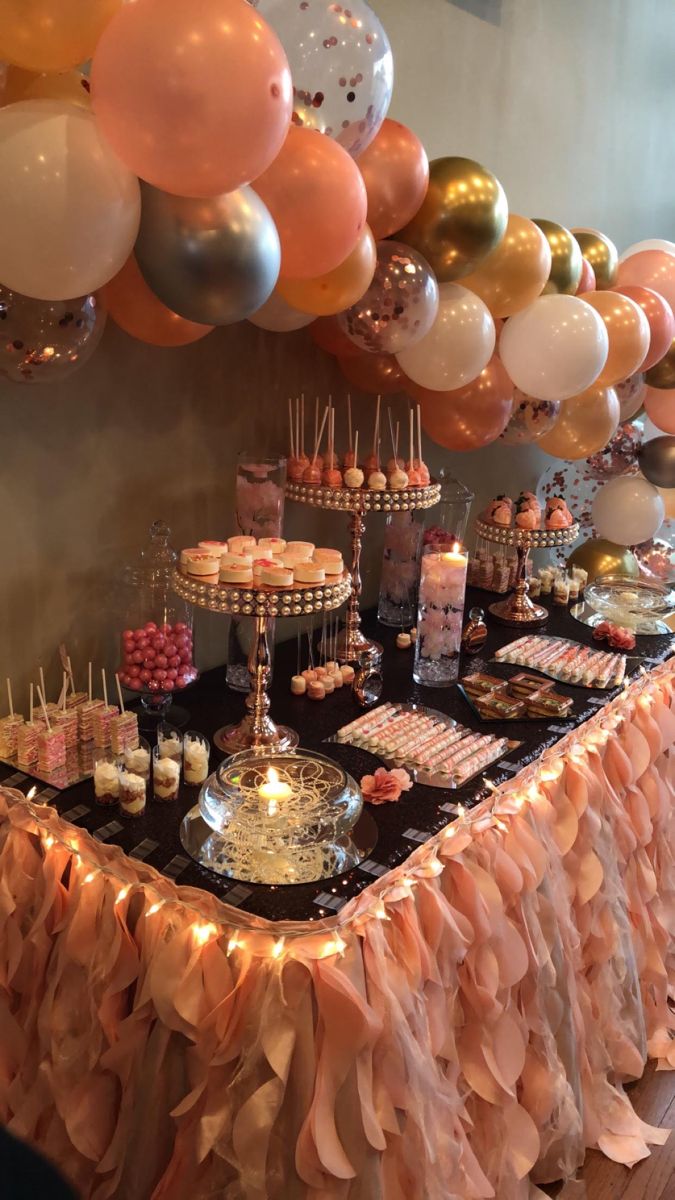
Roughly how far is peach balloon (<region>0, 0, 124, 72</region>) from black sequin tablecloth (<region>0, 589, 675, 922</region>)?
3.36 feet

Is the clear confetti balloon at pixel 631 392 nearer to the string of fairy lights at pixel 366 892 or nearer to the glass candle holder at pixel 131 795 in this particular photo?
the string of fairy lights at pixel 366 892

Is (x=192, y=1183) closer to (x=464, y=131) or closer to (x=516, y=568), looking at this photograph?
(x=516, y=568)

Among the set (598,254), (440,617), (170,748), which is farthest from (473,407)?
(170,748)

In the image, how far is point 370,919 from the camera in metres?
1.25

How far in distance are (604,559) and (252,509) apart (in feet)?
5.25

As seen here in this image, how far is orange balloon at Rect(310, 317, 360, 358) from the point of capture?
1923mm

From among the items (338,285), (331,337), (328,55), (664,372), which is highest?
(328,55)

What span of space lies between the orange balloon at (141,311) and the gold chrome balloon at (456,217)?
536mm

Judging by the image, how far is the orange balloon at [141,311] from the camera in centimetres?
141

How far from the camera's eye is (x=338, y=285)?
155cm

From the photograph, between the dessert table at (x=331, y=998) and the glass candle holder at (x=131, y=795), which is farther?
the glass candle holder at (x=131, y=795)

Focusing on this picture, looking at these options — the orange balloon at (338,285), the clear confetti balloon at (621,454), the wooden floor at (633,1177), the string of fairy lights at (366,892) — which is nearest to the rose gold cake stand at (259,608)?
the string of fairy lights at (366,892)

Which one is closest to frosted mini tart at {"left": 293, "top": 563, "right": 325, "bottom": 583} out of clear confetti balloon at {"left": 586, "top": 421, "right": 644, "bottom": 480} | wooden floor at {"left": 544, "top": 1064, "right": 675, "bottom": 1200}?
wooden floor at {"left": 544, "top": 1064, "right": 675, "bottom": 1200}

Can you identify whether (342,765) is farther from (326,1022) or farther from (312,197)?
(312,197)
